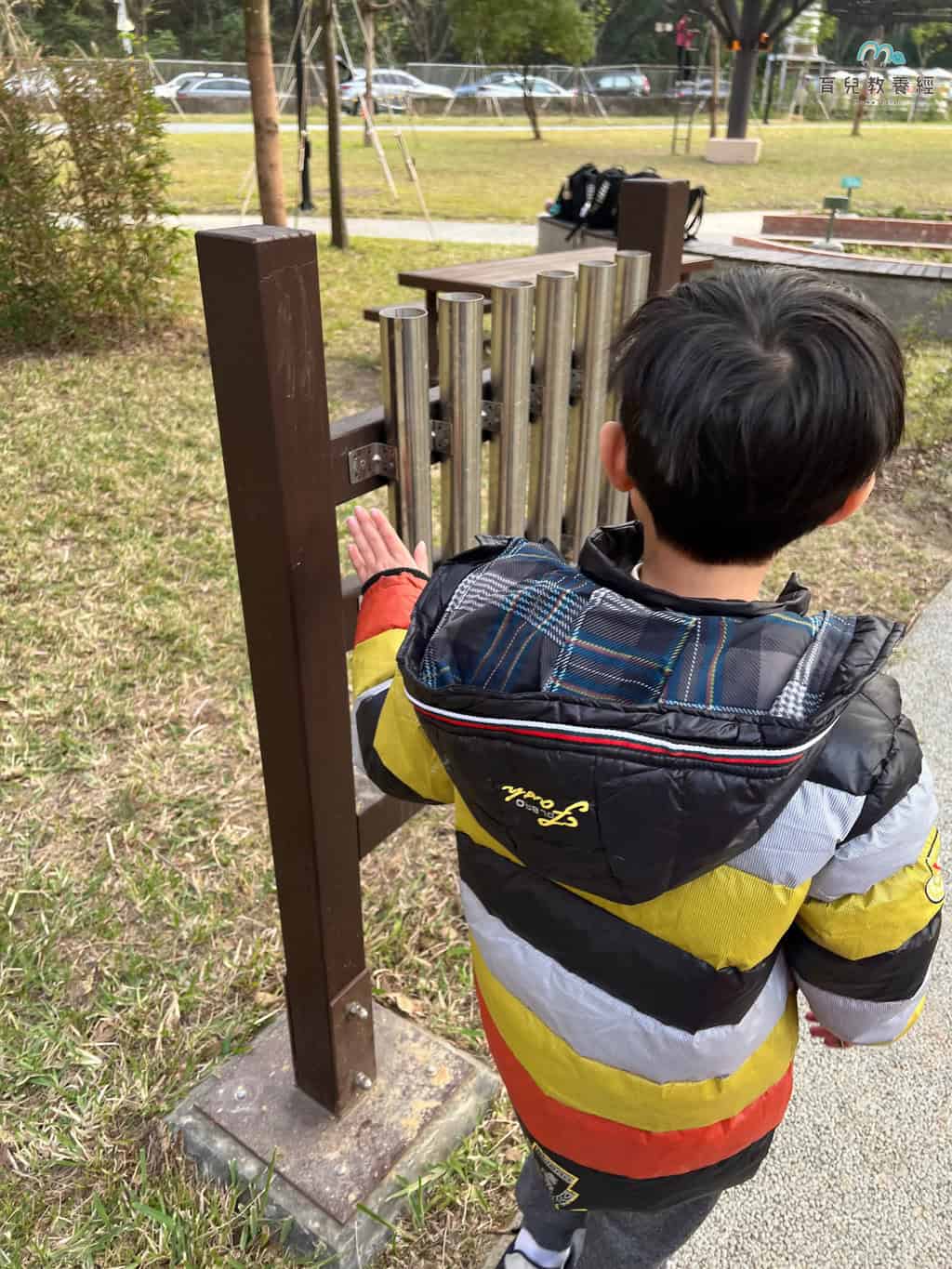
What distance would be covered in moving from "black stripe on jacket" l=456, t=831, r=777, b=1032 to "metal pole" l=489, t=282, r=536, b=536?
35.1 inches

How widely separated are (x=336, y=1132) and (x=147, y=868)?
980 mm

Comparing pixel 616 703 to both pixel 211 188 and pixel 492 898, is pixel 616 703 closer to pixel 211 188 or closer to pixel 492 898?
pixel 492 898

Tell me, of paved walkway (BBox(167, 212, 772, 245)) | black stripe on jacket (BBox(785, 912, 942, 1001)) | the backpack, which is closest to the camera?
black stripe on jacket (BBox(785, 912, 942, 1001))

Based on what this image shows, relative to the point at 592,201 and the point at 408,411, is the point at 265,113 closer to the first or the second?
the point at 592,201

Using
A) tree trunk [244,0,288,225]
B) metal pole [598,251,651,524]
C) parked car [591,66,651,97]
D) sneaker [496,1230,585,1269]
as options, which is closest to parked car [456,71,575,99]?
parked car [591,66,651,97]

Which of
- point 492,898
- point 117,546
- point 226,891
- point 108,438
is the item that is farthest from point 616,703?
point 108,438

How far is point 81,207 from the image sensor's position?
21.0ft

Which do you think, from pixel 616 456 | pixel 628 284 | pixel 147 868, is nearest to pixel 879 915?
pixel 616 456

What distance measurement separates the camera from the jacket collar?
95 cm

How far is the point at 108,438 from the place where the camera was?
16.7ft

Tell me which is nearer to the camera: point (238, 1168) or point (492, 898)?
point (492, 898)

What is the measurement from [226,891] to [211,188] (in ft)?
46.6

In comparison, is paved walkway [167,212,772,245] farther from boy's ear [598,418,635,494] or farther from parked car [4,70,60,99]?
boy's ear [598,418,635,494]

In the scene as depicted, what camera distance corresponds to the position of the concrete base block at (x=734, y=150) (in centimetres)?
2000
